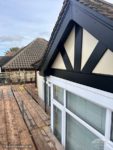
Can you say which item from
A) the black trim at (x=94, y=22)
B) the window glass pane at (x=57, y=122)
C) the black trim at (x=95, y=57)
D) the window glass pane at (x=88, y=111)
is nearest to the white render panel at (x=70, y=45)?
the black trim at (x=94, y=22)

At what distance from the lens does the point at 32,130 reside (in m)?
5.89

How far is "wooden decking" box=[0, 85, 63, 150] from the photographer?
16.1 ft

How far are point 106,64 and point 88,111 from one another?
115 centimetres

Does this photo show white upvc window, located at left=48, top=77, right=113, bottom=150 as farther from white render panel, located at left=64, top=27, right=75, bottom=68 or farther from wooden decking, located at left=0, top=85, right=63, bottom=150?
white render panel, located at left=64, top=27, right=75, bottom=68

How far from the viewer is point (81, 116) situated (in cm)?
375

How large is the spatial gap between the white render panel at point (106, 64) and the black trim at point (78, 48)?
0.70m

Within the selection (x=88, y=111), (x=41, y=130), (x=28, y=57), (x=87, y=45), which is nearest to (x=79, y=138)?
(x=88, y=111)

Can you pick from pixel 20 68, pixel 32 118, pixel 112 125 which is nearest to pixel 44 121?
pixel 32 118

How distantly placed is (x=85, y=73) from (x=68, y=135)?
192 cm

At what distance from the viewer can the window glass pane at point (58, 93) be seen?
15.9 feet

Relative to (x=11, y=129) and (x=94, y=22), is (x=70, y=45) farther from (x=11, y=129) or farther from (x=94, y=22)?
(x=11, y=129)

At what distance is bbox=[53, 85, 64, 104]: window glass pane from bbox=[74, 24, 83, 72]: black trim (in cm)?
123

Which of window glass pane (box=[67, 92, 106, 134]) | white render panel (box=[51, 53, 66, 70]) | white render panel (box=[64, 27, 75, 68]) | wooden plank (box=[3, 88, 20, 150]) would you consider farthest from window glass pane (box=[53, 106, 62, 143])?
white render panel (box=[64, 27, 75, 68])

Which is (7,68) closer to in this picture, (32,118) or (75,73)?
(32,118)
